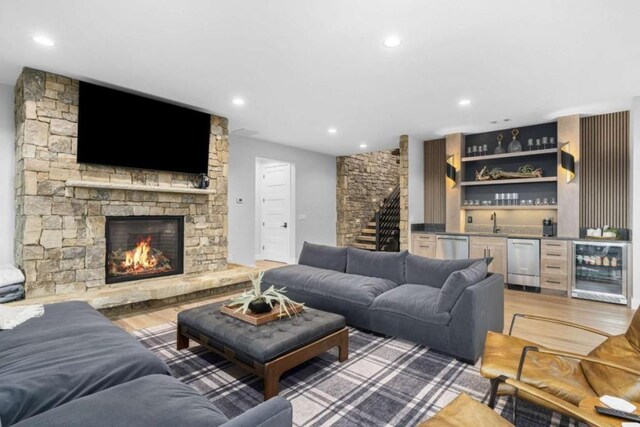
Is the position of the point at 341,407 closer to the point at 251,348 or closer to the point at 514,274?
the point at 251,348

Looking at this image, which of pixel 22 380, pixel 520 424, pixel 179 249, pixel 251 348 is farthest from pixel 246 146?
pixel 520 424

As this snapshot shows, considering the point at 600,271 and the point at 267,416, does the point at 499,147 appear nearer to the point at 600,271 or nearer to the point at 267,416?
the point at 600,271

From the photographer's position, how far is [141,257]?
4660mm

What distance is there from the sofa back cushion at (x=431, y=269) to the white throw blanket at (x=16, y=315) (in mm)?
3353

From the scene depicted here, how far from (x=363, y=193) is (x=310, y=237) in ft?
7.37

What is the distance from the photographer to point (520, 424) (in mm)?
1954

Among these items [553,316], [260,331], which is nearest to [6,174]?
[260,331]

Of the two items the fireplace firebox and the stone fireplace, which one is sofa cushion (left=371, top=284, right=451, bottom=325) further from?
the fireplace firebox

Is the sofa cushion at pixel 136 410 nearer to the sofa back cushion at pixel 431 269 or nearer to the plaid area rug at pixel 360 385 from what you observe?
the plaid area rug at pixel 360 385

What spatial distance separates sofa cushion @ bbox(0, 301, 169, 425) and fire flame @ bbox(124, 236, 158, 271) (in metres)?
2.29

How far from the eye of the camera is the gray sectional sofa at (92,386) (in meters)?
1.22

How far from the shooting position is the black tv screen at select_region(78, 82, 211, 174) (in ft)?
13.0

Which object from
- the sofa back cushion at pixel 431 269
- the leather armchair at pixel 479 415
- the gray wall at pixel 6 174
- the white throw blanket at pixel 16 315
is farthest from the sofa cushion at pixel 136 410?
the gray wall at pixel 6 174

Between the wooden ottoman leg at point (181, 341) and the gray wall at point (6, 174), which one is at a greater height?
the gray wall at point (6, 174)
